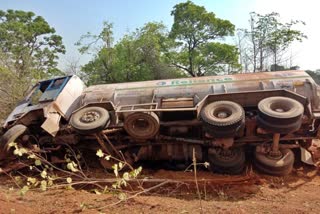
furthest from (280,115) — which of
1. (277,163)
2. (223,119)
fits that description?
(277,163)

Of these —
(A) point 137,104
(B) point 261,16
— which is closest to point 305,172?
(A) point 137,104

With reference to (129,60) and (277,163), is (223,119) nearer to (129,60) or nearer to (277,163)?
(277,163)

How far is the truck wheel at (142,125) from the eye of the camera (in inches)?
306

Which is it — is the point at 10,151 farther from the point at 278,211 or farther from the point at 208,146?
the point at 278,211

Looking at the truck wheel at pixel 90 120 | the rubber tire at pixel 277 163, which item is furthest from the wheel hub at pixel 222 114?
the truck wheel at pixel 90 120

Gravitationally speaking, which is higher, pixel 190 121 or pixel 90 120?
pixel 90 120

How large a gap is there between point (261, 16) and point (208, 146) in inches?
705

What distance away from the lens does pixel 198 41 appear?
2484cm

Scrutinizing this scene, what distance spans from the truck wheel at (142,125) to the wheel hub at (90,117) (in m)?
0.69

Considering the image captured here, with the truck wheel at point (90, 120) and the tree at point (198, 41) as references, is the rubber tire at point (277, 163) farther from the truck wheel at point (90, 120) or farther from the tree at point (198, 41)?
the tree at point (198, 41)

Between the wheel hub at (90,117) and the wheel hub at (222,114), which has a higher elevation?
the wheel hub at (222,114)

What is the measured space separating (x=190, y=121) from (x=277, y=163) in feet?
6.64

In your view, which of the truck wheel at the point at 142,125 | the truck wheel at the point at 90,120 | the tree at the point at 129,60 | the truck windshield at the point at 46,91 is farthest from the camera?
the tree at the point at 129,60

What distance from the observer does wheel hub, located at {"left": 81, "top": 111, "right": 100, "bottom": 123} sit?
7.95m
